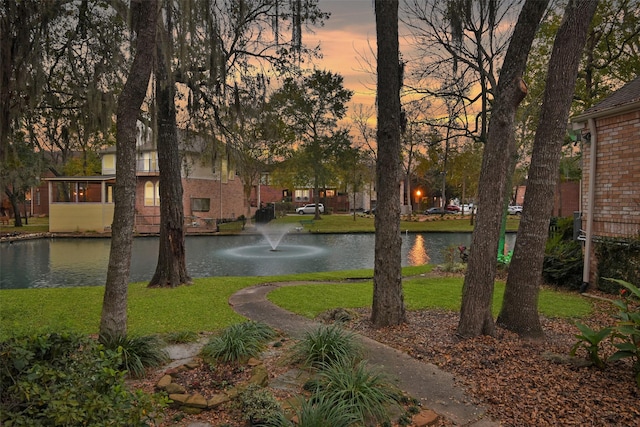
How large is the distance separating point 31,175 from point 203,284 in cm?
2629

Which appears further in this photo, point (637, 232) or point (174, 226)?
point (174, 226)

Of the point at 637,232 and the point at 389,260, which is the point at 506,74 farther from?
the point at 637,232

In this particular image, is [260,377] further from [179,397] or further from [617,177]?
[617,177]

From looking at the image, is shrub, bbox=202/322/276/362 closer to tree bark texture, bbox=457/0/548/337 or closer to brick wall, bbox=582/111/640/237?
tree bark texture, bbox=457/0/548/337

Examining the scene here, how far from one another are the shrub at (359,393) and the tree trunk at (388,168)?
196 cm

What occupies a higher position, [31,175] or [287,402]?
[31,175]

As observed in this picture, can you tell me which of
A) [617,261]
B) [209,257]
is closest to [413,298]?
[617,261]

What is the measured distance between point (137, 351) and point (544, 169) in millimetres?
4941

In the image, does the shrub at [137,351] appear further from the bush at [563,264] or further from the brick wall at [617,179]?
the bush at [563,264]

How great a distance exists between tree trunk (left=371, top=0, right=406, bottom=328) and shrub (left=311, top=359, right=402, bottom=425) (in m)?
1.96

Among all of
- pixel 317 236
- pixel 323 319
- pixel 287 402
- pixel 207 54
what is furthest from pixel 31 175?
pixel 287 402

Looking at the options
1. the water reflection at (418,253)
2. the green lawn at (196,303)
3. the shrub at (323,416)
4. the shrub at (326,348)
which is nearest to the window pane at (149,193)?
the water reflection at (418,253)

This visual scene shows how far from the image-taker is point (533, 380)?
3.82 m

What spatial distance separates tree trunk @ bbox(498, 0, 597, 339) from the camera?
4977 mm
